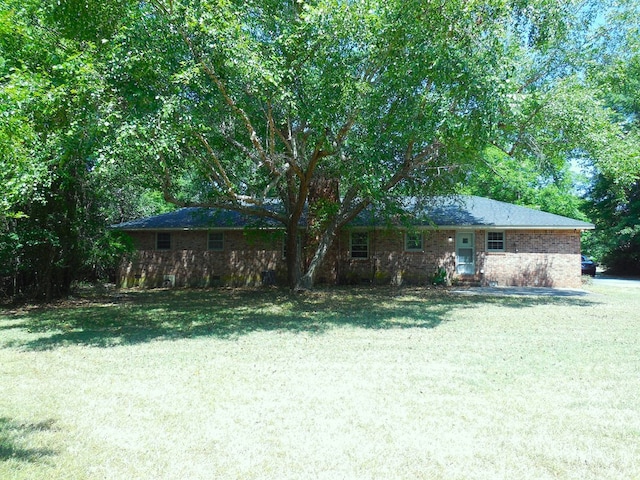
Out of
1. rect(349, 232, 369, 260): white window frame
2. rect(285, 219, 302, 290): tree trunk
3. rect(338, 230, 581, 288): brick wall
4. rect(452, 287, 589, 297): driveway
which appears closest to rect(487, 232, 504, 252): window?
rect(338, 230, 581, 288): brick wall

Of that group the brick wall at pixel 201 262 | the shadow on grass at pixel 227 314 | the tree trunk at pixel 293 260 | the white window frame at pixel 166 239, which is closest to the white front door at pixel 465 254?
the shadow on grass at pixel 227 314

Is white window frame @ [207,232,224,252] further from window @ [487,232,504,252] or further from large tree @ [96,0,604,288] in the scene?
window @ [487,232,504,252]

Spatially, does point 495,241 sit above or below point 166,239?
above

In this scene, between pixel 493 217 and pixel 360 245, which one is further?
pixel 360 245

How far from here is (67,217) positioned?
14906 mm

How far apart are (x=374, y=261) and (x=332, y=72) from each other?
12.2 meters

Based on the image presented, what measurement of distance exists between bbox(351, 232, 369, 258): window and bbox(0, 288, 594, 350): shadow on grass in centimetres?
329

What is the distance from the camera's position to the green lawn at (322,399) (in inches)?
157

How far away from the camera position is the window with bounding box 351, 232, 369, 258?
21.6 meters

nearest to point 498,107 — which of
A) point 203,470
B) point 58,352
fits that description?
point 203,470

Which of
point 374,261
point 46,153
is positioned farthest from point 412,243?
point 46,153

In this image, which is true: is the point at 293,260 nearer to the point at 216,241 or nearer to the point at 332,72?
the point at 216,241

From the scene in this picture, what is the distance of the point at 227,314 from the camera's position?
42.3ft

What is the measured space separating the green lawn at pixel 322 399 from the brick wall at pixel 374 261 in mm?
9497
